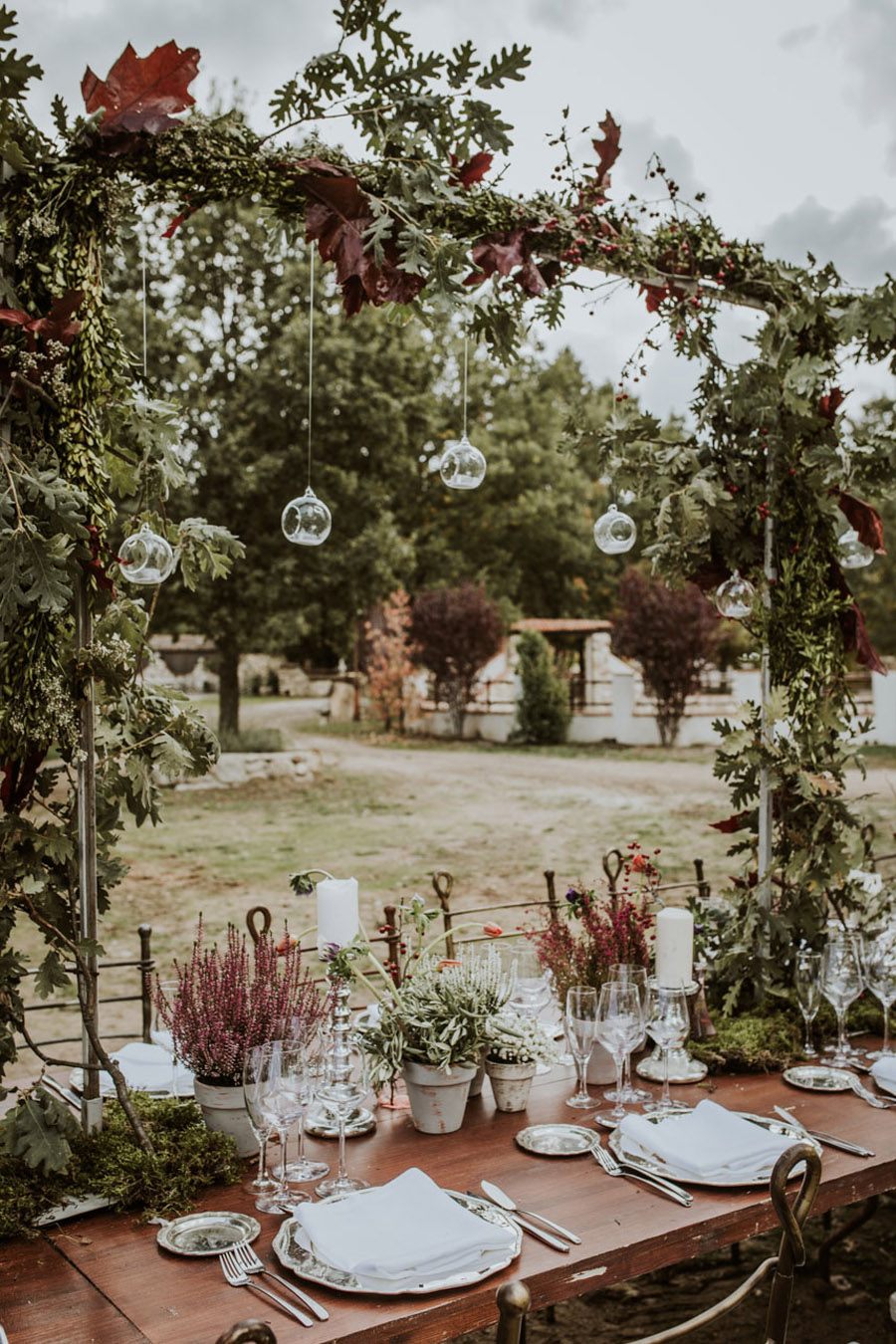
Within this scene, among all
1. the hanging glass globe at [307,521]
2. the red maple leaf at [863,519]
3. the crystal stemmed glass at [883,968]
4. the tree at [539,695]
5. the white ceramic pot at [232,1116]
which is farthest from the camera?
the tree at [539,695]

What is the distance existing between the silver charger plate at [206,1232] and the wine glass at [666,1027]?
34.6 inches

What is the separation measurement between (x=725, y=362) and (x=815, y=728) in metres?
1.03

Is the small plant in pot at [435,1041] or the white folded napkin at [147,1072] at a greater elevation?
the small plant in pot at [435,1041]

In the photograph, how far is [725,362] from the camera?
325cm

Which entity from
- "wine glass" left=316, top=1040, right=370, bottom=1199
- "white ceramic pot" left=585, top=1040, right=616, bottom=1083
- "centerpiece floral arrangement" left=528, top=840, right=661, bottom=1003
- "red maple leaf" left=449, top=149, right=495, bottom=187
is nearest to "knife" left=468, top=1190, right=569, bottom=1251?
"wine glass" left=316, top=1040, right=370, bottom=1199

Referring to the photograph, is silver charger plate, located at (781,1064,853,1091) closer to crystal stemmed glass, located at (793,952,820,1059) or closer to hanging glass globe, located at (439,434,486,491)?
crystal stemmed glass, located at (793,952,820,1059)

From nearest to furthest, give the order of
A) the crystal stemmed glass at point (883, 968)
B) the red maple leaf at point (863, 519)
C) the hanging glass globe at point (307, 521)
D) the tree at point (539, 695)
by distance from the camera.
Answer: the crystal stemmed glass at point (883, 968), the hanging glass globe at point (307, 521), the red maple leaf at point (863, 519), the tree at point (539, 695)

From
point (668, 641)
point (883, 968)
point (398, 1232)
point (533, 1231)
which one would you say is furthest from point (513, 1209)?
point (668, 641)

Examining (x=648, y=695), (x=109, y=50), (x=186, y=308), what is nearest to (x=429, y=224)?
(x=109, y=50)

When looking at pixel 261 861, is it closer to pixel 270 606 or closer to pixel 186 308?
pixel 270 606

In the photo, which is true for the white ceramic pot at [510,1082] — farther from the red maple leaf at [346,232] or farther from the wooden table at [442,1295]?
the red maple leaf at [346,232]

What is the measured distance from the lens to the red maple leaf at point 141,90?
2.23m

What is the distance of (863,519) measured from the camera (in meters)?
3.26

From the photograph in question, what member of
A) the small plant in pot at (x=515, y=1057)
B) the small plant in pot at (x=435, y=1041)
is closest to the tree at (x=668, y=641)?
the small plant in pot at (x=515, y=1057)
